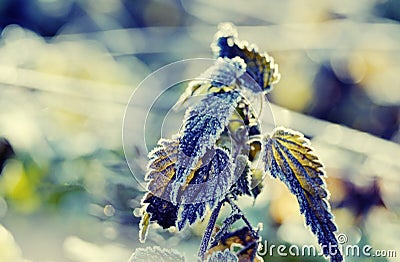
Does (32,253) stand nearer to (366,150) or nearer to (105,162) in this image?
(105,162)

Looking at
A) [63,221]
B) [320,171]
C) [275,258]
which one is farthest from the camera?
[63,221]

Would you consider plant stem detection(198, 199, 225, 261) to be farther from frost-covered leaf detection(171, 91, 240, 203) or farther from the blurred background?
the blurred background

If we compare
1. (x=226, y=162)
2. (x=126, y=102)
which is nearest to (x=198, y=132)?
(x=226, y=162)

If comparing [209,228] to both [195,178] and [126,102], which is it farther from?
[126,102]

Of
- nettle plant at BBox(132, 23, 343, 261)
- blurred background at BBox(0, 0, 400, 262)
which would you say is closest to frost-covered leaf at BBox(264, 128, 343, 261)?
nettle plant at BBox(132, 23, 343, 261)

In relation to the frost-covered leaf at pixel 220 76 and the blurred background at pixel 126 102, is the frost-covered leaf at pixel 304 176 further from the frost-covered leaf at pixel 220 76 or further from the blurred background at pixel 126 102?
the blurred background at pixel 126 102

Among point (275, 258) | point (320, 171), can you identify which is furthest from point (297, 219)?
point (320, 171)
